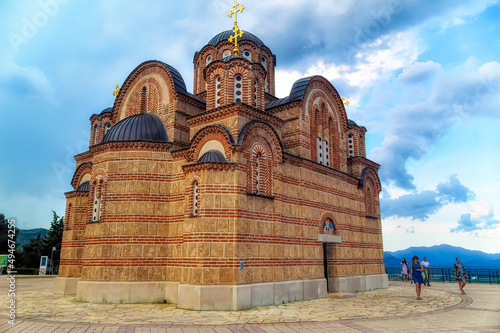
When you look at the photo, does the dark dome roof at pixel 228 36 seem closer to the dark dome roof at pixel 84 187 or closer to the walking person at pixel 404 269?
the dark dome roof at pixel 84 187

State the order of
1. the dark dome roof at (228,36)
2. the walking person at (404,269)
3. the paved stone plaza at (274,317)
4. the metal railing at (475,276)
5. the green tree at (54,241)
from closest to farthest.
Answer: the paved stone plaza at (274,317) → the dark dome roof at (228,36) → the metal railing at (475,276) → the walking person at (404,269) → the green tree at (54,241)

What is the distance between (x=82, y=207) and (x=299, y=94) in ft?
36.0

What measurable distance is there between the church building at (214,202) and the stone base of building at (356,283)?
0.06m

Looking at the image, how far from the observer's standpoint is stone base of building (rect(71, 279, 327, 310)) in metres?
11.0

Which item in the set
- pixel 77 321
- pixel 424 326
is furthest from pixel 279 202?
pixel 77 321

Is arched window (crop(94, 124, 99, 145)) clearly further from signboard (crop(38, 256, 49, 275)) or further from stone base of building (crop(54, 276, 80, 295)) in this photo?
signboard (crop(38, 256, 49, 275))

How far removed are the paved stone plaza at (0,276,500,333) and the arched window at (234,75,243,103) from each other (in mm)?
7316

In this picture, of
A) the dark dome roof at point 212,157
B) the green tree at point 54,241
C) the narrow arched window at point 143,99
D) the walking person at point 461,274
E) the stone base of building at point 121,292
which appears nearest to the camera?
the dark dome roof at point 212,157

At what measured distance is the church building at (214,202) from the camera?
38.2 feet

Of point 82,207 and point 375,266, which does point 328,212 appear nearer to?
point 375,266

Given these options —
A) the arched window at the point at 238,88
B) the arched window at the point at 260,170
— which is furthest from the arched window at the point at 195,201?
the arched window at the point at 238,88

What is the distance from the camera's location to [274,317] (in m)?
9.91

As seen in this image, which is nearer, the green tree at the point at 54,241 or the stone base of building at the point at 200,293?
the stone base of building at the point at 200,293

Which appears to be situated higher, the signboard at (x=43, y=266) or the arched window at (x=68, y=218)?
the arched window at (x=68, y=218)
